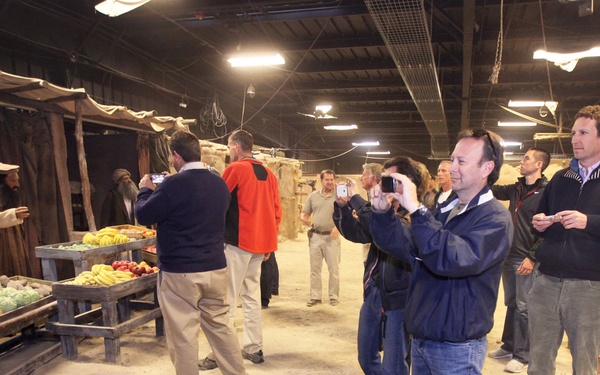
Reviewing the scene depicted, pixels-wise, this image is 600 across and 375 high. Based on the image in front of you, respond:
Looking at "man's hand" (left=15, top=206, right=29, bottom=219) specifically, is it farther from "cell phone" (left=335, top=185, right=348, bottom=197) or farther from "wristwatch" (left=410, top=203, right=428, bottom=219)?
"wristwatch" (left=410, top=203, right=428, bottom=219)

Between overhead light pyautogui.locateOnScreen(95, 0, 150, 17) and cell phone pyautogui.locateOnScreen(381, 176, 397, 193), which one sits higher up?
overhead light pyautogui.locateOnScreen(95, 0, 150, 17)

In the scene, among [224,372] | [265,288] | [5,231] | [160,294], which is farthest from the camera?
[265,288]

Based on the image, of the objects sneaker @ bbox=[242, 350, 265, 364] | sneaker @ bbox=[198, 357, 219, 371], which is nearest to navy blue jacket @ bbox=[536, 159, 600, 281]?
sneaker @ bbox=[242, 350, 265, 364]

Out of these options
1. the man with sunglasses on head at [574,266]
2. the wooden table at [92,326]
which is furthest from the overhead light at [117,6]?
the man with sunglasses on head at [574,266]

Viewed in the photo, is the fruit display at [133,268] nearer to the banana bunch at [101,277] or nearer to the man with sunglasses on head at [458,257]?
the banana bunch at [101,277]

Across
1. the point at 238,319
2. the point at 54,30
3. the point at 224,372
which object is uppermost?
the point at 54,30

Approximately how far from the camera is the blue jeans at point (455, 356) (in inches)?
71.0

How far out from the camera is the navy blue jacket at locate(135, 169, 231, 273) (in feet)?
10.00

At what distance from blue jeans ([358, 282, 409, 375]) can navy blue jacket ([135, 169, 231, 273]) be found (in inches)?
48.6

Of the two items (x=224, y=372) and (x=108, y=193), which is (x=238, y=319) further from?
(x=108, y=193)

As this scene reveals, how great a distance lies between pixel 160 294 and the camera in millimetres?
3193

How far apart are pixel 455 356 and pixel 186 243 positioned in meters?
2.01

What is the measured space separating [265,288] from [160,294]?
9.86 feet

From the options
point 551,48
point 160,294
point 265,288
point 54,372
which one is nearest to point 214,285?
point 160,294
